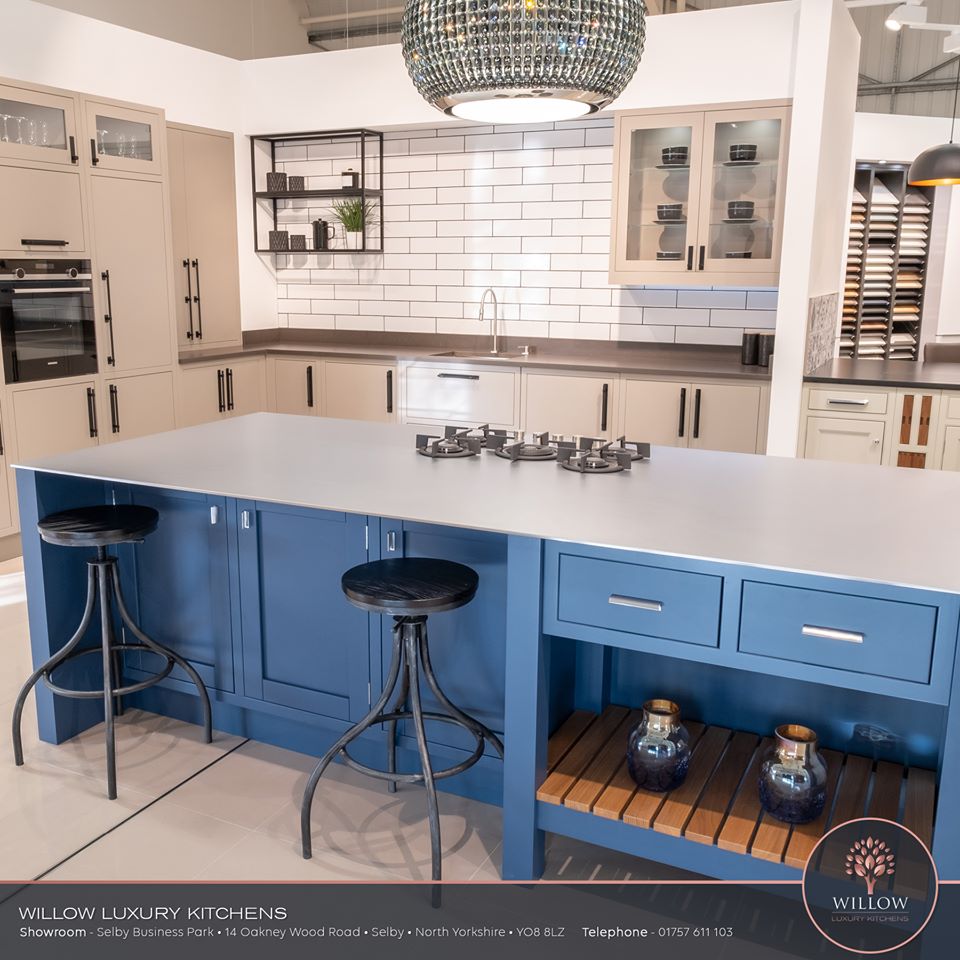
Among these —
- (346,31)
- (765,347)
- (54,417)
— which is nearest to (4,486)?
(54,417)

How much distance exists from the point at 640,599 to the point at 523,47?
1.24 metres

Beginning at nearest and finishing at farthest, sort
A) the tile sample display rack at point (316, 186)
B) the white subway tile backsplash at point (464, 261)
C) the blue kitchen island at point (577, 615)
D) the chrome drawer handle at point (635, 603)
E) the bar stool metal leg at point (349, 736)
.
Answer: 1. the blue kitchen island at point (577, 615)
2. the chrome drawer handle at point (635, 603)
3. the bar stool metal leg at point (349, 736)
4. the white subway tile backsplash at point (464, 261)
5. the tile sample display rack at point (316, 186)

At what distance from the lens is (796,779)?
207 centimetres

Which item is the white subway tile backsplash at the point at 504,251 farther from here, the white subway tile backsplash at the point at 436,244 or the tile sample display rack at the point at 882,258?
the tile sample display rack at the point at 882,258

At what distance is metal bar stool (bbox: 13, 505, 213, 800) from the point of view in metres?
2.63

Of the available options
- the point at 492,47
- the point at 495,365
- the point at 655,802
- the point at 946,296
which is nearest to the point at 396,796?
the point at 655,802

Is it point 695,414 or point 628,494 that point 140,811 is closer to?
point 628,494

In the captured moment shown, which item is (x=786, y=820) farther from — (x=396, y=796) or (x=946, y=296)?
(x=946, y=296)

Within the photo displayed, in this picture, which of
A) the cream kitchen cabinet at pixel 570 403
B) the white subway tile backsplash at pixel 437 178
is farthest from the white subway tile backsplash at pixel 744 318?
the white subway tile backsplash at pixel 437 178

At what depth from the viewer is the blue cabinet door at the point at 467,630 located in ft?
8.12

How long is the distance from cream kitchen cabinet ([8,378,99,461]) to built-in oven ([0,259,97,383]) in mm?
77

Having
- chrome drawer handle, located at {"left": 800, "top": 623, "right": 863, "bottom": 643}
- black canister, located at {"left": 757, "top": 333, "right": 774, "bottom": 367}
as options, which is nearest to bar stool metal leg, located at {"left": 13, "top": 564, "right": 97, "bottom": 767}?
chrome drawer handle, located at {"left": 800, "top": 623, "right": 863, "bottom": 643}

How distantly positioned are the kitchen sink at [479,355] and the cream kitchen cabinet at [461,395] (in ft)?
0.31

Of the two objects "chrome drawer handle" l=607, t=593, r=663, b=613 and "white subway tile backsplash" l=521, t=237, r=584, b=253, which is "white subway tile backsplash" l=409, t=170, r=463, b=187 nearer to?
"white subway tile backsplash" l=521, t=237, r=584, b=253
